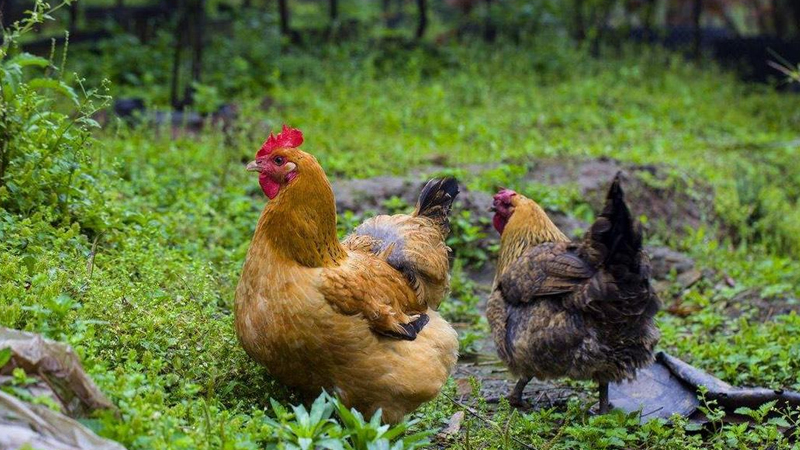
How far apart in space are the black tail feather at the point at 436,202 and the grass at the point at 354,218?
102 cm

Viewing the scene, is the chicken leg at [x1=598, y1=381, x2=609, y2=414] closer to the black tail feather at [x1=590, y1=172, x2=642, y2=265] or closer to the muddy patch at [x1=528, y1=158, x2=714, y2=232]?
the black tail feather at [x1=590, y1=172, x2=642, y2=265]

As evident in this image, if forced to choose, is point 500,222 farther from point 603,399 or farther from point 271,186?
point 271,186

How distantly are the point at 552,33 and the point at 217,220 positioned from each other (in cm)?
1159

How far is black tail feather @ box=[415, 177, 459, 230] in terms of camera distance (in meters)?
5.40

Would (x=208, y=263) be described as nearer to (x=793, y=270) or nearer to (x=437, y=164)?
(x=437, y=164)

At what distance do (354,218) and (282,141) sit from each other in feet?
10.3

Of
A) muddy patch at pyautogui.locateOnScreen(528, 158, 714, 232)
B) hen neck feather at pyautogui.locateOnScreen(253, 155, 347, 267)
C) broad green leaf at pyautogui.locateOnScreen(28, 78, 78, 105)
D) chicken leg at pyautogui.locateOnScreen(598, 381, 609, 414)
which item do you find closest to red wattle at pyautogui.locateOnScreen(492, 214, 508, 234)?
chicken leg at pyautogui.locateOnScreen(598, 381, 609, 414)

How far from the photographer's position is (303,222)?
4.24m

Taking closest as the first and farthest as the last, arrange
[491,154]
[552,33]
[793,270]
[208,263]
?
[208,263]
[793,270]
[491,154]
[552,33]

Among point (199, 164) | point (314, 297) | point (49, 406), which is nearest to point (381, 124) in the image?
point (199, 164)

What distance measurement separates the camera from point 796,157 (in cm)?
1166

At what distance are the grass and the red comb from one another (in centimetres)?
101

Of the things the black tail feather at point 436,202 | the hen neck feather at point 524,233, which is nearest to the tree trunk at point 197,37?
the hen neck feather at point 524,233

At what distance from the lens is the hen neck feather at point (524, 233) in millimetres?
5902
